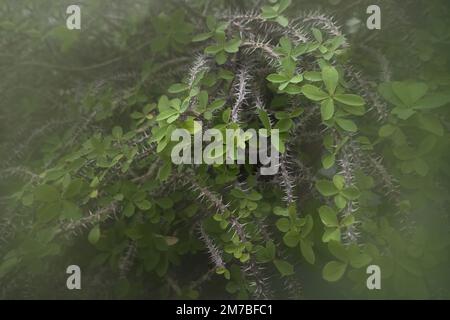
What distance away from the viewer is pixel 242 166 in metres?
1.00

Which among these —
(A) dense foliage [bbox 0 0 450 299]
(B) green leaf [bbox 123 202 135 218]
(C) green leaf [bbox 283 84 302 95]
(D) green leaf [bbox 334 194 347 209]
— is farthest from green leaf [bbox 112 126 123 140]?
(D) green leaf [bbox 334 194 347 209]

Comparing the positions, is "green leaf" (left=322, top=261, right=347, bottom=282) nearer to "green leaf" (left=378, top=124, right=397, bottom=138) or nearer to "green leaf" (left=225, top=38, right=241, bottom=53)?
"green leaf" (left=378, top=124, right=397, bottom=138)

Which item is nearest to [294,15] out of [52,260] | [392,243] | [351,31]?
[351,31]

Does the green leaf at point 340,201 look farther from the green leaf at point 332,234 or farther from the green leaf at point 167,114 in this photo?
the green leaf at point 167,114

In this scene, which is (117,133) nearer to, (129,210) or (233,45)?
(129,210)

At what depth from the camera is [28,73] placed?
1.22 meters

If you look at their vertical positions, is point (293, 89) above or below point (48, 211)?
above

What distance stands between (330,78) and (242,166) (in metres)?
0.26

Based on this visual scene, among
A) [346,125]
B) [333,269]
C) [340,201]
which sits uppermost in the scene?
[346,125]

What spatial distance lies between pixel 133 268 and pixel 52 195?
0.81 ft

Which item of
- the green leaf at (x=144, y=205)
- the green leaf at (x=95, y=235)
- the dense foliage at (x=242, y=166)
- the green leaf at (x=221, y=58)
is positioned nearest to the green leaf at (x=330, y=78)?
the dense foliage at (x=242, y=166)

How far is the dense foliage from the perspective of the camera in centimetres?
90

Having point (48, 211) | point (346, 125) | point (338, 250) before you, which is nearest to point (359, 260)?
point (338, 250)

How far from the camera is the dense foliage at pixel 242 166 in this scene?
0.90 metres
